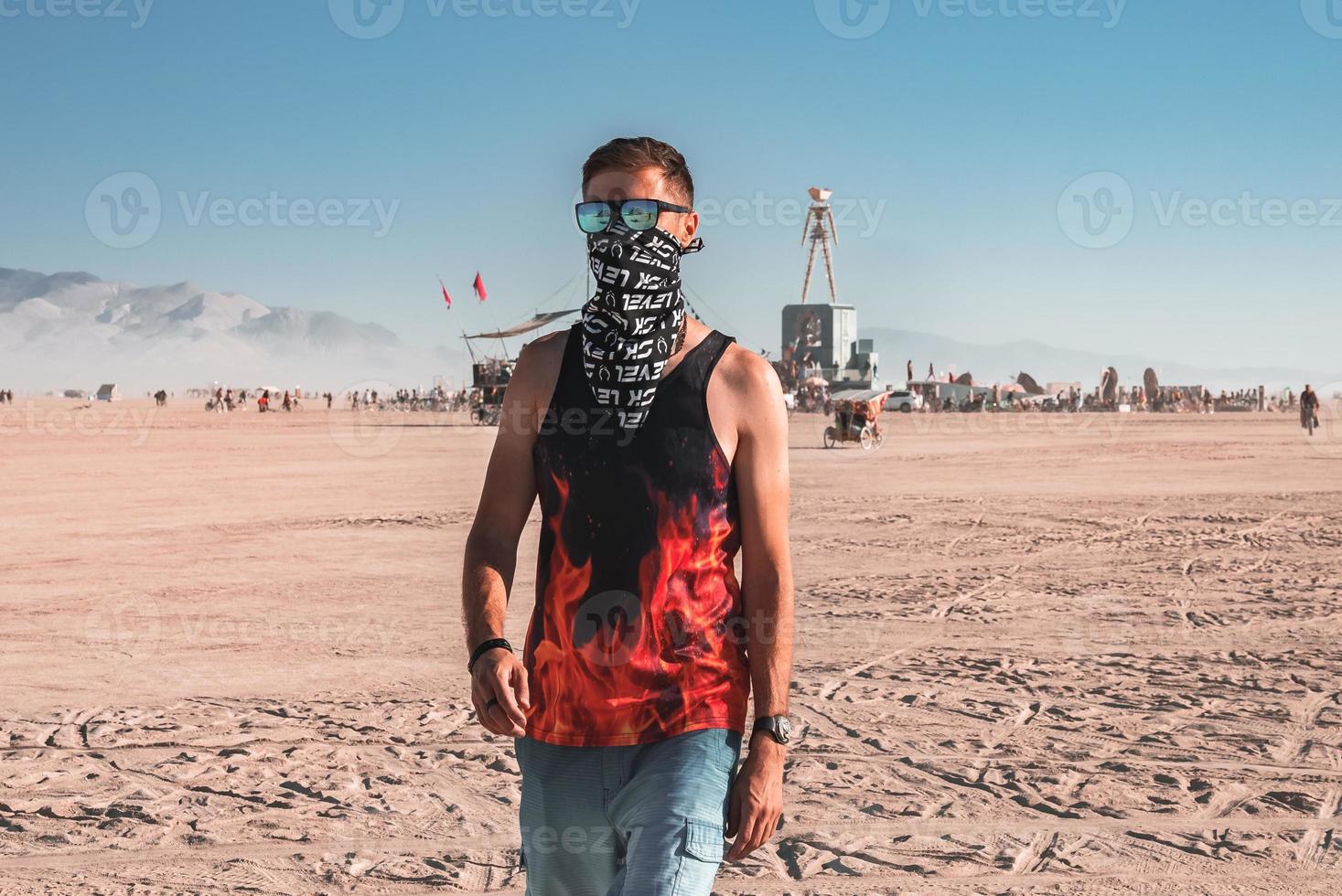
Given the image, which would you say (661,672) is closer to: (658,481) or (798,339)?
(658,481)

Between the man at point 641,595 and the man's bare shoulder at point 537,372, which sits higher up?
the man's bare shoulder at point 537,372

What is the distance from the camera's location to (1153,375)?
9625cm

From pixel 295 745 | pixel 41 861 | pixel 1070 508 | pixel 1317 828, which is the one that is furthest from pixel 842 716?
pixel 1070 508

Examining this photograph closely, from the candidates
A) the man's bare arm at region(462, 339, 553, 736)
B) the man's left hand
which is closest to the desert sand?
the man's left hand

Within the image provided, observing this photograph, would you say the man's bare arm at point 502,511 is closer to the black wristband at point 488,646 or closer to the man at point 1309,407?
the black wristband at point 488,646

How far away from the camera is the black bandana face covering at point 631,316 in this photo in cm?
238

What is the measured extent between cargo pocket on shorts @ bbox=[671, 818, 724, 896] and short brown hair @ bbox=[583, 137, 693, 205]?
4.28ft

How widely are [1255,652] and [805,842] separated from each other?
4958mm

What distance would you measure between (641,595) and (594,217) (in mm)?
810

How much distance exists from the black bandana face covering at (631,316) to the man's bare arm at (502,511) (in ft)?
0.44

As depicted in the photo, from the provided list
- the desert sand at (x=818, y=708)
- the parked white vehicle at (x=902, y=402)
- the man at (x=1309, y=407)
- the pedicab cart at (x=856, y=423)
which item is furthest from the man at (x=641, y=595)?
the parked white vehicle at (x=902, y=402)

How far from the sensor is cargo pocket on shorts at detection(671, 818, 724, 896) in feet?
7.24

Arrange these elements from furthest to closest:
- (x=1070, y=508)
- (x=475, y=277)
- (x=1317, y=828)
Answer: (x=475, y=277), (x=1070, y=508), (x=1317, y=828)

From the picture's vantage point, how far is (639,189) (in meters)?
2.51
